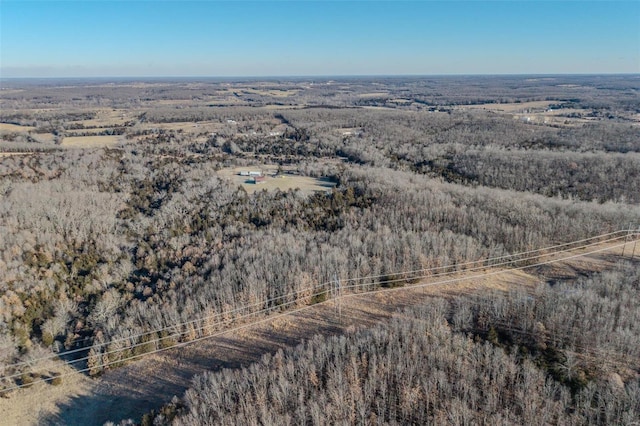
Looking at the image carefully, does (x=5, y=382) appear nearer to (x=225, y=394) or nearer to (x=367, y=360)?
(x=225, y=394)

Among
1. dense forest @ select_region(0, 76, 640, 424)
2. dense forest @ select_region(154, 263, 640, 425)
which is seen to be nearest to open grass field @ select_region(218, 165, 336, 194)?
dense forest @ select_region(0, 76, 640, 424)

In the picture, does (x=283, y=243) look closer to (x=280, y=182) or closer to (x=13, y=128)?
(x=280, y=182)

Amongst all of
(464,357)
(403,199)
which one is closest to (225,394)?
(464,357)

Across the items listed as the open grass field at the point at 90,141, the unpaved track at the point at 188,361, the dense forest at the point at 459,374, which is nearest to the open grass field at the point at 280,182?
the unpaved track at the point at 188,361

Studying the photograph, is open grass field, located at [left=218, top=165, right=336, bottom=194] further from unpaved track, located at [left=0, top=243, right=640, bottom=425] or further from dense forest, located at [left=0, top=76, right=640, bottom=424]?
unpaved track, located at [left=0, top=243, right=640, bottom=425]

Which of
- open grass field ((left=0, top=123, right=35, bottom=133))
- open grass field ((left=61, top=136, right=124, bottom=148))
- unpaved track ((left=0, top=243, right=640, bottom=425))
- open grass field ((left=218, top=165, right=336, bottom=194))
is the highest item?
open grass field ((left=0, top=123, right=35, bottom=133))

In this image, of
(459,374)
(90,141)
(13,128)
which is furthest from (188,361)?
(13,128)
